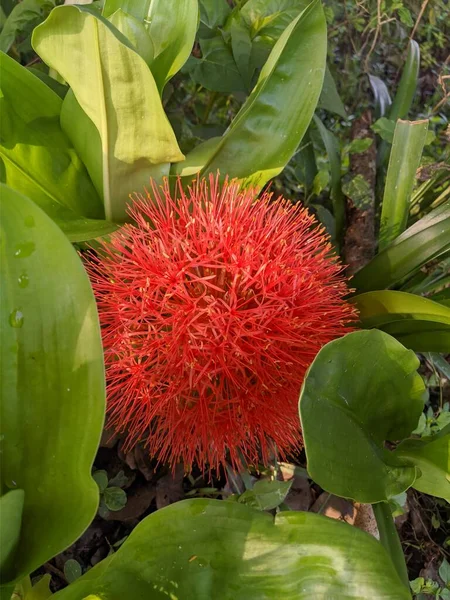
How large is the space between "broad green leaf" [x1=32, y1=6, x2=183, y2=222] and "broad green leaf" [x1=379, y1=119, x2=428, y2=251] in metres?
0.39

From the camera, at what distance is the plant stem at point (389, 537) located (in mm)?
595

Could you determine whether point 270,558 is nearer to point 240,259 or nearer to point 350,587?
point 350,587

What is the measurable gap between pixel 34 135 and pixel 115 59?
170mm

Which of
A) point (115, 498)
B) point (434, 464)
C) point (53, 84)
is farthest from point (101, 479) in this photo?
point (53, 84)

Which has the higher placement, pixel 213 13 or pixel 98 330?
pixel 213 13

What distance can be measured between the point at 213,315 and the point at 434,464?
324 millimetres

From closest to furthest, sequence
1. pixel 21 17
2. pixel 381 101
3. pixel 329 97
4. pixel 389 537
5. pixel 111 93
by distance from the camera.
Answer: pixel 111 93
pixel 389 537
pixel 21 17
pixel 329 97
pixel 381 101

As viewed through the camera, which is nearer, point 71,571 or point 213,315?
point 213,315

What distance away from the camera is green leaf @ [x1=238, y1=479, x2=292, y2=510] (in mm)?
698

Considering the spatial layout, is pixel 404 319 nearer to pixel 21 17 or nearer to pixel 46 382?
pixel 46 382

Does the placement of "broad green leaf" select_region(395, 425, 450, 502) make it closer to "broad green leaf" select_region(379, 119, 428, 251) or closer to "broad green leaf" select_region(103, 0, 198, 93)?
"broad green leaf" select_region(379, 119, 428, 251)

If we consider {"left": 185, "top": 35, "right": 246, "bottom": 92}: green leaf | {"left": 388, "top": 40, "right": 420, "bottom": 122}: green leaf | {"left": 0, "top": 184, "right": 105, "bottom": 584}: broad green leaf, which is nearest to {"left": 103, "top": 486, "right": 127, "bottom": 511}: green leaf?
{"left": 0, "top": 184, "right": 105, "bottom": 584}: broad green leaf

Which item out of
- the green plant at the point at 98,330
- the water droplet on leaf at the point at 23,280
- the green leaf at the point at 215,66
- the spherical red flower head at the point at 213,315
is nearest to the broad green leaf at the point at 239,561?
the green plant at the point at 98,330

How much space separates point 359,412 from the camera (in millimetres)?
550
